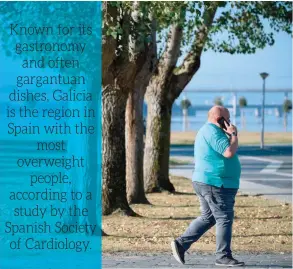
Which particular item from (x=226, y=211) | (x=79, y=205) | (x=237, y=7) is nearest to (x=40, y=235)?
(x=79, y=205)

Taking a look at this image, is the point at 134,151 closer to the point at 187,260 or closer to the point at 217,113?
the point at 187,260

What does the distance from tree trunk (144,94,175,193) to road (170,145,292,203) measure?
2.04 metres

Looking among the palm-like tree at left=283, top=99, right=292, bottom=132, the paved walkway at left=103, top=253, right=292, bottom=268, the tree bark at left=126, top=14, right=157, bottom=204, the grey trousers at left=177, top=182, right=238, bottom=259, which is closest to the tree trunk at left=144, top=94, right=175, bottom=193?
the tree bark at left=126, top=14, right=157, bottom=204

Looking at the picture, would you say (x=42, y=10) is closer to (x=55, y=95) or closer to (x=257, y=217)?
(x=55, y=95)

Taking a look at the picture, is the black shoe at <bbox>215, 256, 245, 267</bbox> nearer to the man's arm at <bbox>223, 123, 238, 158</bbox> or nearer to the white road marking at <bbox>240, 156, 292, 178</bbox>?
the man's arm at <bbox>223, 123, 238, 158</bbox>

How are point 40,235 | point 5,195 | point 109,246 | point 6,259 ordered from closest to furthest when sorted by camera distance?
point 6,259, point 109,246, point 40,235, point 5,195

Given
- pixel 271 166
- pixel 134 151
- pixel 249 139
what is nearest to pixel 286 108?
pixel 249 139

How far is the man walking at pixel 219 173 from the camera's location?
10.8 m

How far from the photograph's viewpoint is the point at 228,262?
10.8 metres

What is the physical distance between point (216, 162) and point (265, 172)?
65.4 ft

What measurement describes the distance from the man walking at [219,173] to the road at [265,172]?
9.14 metres

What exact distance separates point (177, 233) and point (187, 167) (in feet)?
61.4

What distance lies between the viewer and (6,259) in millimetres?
11938

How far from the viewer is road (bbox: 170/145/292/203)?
22719 millimetres
